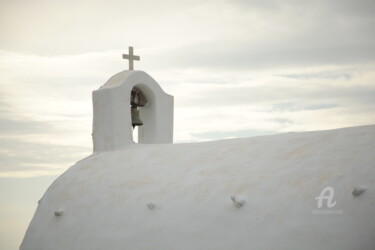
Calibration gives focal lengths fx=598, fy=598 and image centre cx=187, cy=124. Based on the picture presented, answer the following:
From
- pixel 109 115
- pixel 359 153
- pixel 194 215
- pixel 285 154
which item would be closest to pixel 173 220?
pixel 194 215

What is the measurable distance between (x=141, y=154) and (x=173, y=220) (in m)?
3.12

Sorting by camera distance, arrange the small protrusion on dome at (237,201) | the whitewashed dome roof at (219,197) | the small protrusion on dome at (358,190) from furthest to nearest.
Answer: the small protrusion on dome at (237,201) → the whitewashed dome roof at (219,197) → the small protrusion on dome at (358,190)

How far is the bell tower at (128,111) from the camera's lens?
51.1 feet

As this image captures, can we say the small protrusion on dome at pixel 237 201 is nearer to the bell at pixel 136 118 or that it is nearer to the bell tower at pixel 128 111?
the bell tower at pixel 128 111

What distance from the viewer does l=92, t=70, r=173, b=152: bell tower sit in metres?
15.6

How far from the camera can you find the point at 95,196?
44.1 ft

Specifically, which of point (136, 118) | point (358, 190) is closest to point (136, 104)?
point (136, 118)

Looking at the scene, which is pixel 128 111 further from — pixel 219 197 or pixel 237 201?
pixel 237 201

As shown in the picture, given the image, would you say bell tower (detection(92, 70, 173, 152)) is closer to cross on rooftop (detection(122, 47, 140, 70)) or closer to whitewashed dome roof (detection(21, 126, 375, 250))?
cross on rooftop (detection(122, 47, 140, 70))

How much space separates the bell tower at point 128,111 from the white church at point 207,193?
4cm

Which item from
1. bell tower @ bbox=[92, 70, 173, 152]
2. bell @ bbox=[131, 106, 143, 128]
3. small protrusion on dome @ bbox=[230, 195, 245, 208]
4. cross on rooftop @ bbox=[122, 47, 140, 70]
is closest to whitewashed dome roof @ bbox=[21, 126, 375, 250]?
small protrusion on dome @ bbox=[230, 195, 245, 208]

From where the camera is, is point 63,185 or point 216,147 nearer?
point 216,147

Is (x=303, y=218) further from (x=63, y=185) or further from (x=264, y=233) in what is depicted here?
(x=63, y=185)

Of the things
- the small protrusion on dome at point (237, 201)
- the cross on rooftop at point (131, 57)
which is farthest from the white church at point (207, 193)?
the cross on rooftop at point (131, 57)
